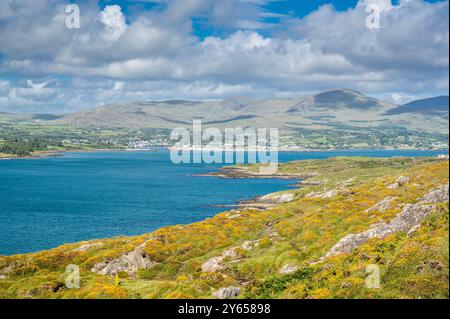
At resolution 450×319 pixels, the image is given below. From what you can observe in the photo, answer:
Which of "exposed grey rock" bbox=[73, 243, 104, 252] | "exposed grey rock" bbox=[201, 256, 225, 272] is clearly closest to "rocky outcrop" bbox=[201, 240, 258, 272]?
"exposed grey rock" bbox=[201, 256, 225, 272]

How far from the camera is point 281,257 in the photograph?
6369cm

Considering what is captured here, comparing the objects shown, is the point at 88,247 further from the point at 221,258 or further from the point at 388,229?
the point at 388,229

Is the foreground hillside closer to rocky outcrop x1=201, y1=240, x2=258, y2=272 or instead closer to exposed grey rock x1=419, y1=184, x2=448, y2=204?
rocky outcrop x1=201, y1=240, x2=258, y2=272

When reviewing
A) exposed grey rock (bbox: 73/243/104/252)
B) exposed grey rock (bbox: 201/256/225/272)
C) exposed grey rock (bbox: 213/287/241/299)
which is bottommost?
exposed grey rock (bbox: 73/243/104/252)

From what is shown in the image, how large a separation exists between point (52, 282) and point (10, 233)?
89.1 m

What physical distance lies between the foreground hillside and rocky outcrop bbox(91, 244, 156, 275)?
146 mm

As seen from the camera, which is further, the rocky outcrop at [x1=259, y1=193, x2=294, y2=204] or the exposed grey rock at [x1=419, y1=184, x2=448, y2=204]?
the rocky outcrop at [x1=259, y1=193, x2=294, y2=204]

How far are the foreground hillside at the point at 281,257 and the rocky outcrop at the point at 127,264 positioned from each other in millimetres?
146

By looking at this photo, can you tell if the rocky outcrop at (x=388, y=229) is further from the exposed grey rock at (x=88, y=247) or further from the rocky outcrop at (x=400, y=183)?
the exposed grey rock at (x=88, y=247)

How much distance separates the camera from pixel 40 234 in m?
126

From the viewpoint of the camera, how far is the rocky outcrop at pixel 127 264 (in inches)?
2623

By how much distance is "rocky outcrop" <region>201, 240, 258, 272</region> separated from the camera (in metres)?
64.1

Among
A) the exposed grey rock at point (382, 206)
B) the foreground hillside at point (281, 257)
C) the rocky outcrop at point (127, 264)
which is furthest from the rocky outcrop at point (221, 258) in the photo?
the exposed grey rock at point (382, 206)
